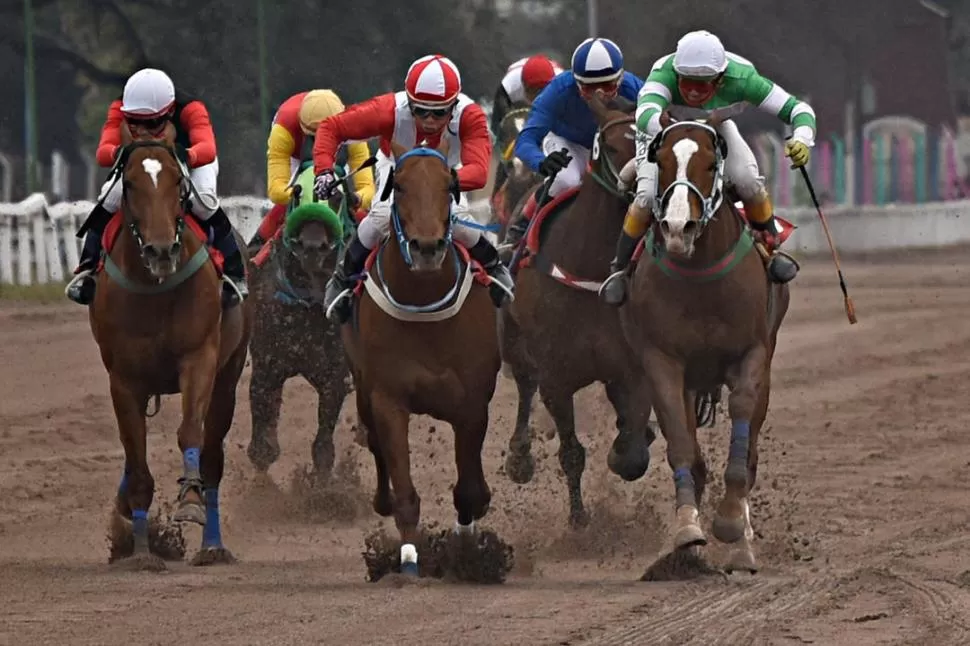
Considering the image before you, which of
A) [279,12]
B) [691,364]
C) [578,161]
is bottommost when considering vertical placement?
[691,364]

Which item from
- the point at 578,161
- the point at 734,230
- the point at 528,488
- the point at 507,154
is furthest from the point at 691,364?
the point at 507,154

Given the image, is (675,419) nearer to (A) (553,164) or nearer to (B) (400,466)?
(B) (400,466)

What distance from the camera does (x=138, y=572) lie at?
33.6ft

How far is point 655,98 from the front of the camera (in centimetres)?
1030

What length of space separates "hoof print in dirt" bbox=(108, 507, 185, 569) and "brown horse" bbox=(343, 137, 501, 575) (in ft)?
4.82

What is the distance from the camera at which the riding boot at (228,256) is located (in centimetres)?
1117

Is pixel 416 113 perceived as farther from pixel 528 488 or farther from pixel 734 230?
pixel 528 488

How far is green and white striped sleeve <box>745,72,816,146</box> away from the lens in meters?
10.5

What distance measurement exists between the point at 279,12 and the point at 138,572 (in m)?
23.1

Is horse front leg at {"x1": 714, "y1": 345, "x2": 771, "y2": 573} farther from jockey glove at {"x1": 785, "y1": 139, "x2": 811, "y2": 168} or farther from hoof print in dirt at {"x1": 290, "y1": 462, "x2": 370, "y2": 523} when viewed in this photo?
hoof print in dirt at {"x1": 290, "y1": 462, "x2": 370, "y2": 523}

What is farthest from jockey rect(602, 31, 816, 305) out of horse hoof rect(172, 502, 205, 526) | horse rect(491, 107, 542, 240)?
horse rect(491, 107, 542, 240)

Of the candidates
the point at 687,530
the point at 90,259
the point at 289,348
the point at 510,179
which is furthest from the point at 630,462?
the point at 510,179

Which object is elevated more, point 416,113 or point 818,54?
point 818,54

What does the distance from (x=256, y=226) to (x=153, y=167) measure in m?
15.8
